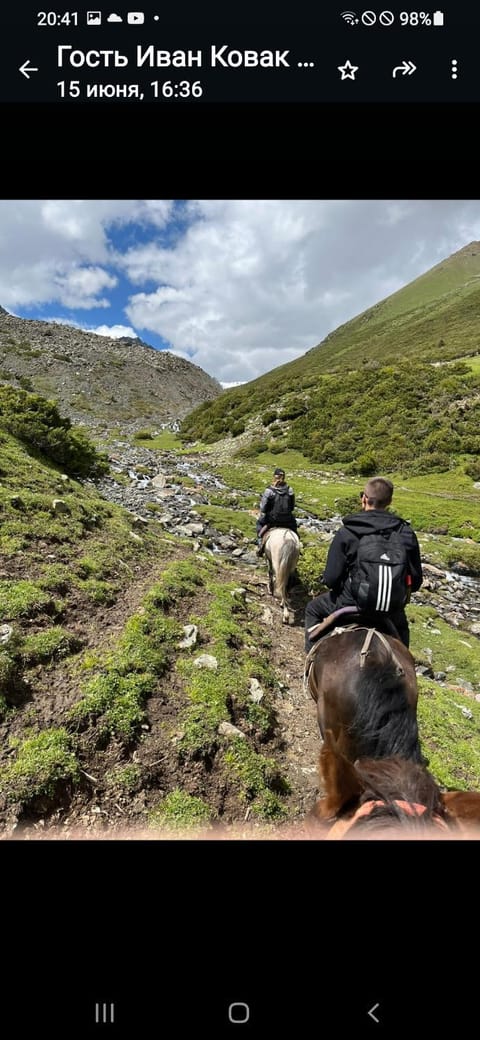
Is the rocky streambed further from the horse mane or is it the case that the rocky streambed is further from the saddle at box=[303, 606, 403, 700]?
the horse mane

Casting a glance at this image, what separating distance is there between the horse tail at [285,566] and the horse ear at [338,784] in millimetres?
5091

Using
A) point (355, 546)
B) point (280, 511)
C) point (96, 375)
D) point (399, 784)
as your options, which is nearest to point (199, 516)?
point (280, 511)

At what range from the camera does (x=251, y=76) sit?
5.73 feet

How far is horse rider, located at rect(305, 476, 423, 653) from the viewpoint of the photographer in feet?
12.9

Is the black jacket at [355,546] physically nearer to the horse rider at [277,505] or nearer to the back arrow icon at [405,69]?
the back arrow icon at [405,69]

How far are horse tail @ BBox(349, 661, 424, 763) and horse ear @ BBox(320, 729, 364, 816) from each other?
674 millimetres

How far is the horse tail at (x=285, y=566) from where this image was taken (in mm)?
7809

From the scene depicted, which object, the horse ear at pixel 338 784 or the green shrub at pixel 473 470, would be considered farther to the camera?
the green shrub at pixel 473 470

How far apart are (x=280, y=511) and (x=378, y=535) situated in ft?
15.0

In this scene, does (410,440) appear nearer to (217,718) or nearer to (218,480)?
(218,480)

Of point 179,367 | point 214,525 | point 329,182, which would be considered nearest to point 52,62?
point 329,182

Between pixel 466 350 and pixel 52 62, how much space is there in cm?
4303

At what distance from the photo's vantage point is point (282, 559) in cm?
789

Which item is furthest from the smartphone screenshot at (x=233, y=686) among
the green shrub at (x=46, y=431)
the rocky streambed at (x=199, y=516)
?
the green shrub at (x=46, y=431)
